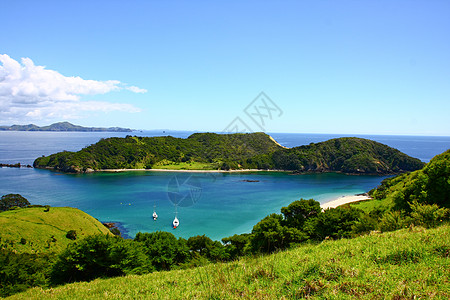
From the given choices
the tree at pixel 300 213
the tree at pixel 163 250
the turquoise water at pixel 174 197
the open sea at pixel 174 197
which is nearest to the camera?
the tree at pixel 163 250

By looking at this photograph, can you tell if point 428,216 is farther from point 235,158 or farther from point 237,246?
point 235,158

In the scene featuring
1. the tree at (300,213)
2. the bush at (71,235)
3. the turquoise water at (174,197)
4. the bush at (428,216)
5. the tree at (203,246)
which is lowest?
the turquoise water at (174,197)

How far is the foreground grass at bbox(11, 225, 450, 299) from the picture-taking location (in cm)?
472

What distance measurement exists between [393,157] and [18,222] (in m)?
114

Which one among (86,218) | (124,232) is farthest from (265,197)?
(86,218)

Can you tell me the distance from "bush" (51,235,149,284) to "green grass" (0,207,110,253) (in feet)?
45.3

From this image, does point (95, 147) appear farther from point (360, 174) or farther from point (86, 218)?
point (360, 174)

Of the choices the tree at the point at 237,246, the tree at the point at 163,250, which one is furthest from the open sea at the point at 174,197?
the tree at the point at 163,250

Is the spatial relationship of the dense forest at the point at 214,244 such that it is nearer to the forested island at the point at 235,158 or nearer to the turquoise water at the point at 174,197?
the turquoise water at the point at 174,197

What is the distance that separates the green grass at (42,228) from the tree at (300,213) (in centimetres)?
2034

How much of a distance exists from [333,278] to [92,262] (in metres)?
11.9

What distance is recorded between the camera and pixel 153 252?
18.1 metres

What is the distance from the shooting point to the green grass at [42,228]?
21953mm

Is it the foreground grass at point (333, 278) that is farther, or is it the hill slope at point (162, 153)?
the hill slope at point (162, 153)
